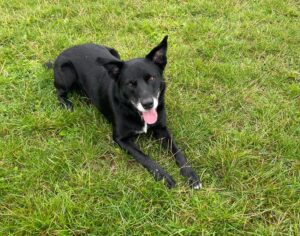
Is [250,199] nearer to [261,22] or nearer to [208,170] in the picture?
[208,170]

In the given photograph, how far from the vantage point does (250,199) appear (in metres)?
2.88

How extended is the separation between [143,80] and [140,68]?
0.12m

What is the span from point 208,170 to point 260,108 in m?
1.16

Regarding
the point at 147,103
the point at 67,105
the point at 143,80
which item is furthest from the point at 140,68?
the point at 67,105

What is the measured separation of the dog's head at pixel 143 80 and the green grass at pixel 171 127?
495mm

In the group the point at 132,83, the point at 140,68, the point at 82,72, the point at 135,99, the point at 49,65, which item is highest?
the point at 140,68

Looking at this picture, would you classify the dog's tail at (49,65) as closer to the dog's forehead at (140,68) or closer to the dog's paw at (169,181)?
the dog's forehead at (140,68)

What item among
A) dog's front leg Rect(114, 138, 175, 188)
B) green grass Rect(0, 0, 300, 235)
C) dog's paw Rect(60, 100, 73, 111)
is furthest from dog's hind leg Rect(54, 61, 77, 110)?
dog's front leg Rect(114, 138, 175, 188)

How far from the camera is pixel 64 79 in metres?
4.04

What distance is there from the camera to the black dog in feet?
10.3

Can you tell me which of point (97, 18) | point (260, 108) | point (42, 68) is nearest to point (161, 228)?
point (260, 108)

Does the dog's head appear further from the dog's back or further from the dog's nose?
the dog's back

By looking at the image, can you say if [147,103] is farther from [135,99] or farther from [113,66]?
[113,66]

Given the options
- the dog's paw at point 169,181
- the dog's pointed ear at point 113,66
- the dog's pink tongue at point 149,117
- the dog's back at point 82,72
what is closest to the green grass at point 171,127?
the dog's paw at point 169,181
